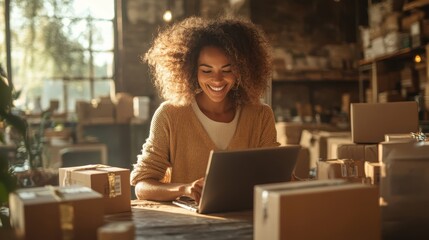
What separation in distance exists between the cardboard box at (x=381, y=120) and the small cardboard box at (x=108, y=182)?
3.67 ft

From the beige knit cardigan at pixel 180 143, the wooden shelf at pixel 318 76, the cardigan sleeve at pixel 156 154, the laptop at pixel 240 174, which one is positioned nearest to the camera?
the laptop at pixel 240 174

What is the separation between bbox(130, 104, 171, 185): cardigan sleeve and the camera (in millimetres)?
2025

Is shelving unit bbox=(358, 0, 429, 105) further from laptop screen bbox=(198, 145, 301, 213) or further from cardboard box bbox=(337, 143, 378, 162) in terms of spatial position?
laptop screen bbox=(198, 145, 301, 213)

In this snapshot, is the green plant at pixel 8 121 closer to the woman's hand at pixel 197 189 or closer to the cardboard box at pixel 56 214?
the cardboard box at pixel 56 214

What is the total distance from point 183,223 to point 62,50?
23.2 ft

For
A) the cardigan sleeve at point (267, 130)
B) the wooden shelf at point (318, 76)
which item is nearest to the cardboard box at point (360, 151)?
the cardigan sleeve at point (267, 130)

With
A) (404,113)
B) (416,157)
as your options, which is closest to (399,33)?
(404,113)

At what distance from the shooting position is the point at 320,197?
105cm

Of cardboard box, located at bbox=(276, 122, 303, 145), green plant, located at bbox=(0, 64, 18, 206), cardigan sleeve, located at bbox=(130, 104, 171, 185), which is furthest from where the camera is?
cardboard box, located at bbox=(276, 122, 303, 145)

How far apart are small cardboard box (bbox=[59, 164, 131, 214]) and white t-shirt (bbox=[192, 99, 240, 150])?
2.16 ft

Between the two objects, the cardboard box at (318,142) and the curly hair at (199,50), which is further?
the cardboard box at (318,142)

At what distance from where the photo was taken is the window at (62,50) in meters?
7.87

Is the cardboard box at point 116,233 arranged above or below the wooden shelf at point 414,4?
below

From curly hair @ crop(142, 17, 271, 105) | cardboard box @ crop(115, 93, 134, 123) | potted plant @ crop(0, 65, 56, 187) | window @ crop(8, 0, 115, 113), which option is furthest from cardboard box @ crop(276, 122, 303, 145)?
window @ crop(8, 0, 115, 113)
